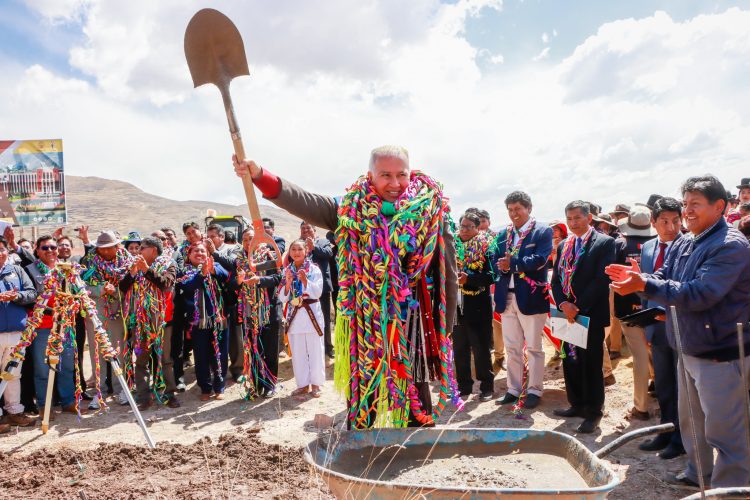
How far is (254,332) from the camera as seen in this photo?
6.68 m

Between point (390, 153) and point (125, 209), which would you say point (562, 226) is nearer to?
point (390, 153)

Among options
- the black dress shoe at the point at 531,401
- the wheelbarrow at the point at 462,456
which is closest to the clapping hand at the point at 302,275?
the black dress shoe at the point at 531,401

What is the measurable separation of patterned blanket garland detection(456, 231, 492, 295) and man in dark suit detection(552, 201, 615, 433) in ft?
3.72

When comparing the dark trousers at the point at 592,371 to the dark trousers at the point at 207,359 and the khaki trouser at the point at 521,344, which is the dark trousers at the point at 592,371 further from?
the dark trousers at the point at 207,359

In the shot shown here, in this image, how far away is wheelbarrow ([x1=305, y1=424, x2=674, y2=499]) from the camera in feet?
7.55

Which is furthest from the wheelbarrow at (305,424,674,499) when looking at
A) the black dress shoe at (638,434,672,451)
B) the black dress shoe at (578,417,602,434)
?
the black dress shoe at (578,417,602,434)

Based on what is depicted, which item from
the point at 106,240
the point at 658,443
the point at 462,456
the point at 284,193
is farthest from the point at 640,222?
the point at 106,240

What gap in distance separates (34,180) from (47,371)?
37.4ft

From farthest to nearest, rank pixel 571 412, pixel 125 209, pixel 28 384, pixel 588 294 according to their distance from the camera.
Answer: pixel 125 209, pixel 28 384, pixel 571 412, pixel 588 294

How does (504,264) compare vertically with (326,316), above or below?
above

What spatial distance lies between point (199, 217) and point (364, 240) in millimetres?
63694

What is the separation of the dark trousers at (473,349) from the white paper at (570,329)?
1111 millimetres

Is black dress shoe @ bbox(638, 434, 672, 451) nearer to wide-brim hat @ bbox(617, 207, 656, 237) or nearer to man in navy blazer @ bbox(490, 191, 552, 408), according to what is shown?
man in navy blazer @ bbox(490, 191, 552, 408)

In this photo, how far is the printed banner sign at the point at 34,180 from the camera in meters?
14.5
